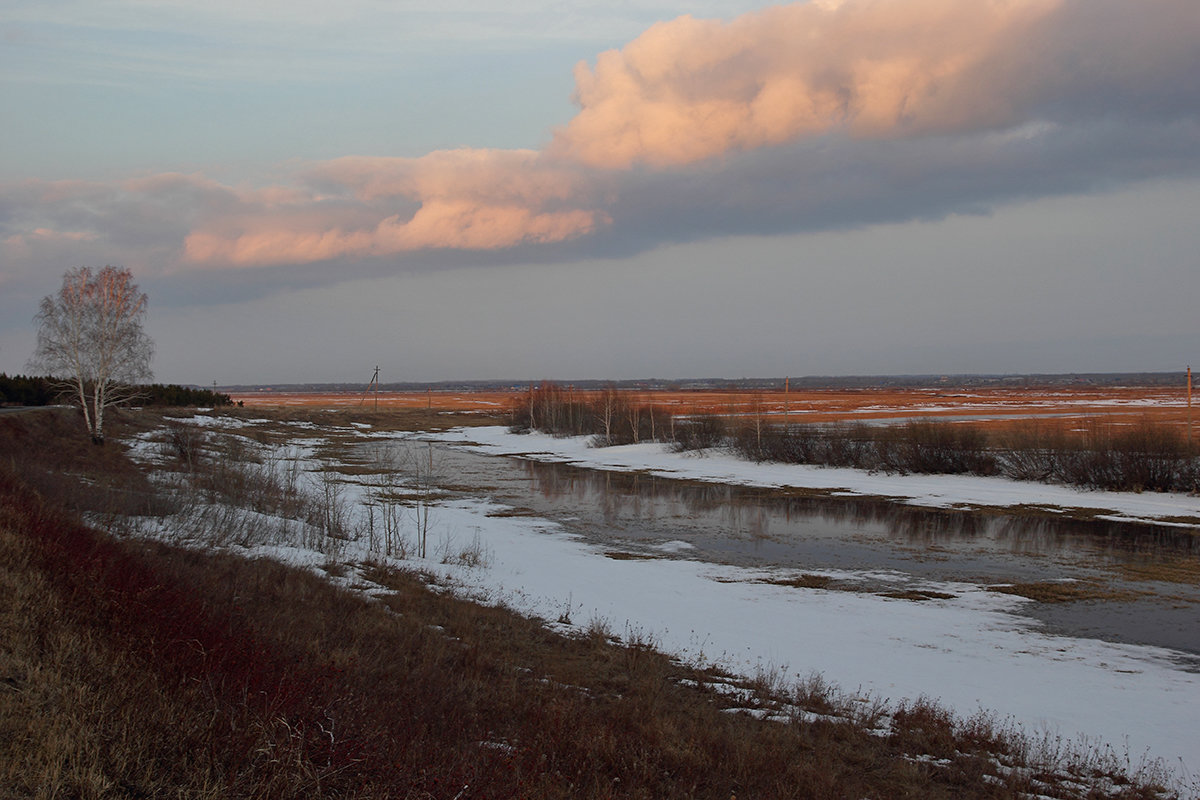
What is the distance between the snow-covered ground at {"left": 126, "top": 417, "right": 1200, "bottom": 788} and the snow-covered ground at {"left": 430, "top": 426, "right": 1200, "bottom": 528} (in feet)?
51.8

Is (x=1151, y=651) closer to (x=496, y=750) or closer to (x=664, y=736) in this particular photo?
(x=664, y=736)

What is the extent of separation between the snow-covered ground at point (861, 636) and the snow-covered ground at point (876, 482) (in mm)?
15787

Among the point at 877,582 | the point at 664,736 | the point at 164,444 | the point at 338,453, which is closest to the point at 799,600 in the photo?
the point at 877,582

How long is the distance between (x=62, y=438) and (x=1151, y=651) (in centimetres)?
3641

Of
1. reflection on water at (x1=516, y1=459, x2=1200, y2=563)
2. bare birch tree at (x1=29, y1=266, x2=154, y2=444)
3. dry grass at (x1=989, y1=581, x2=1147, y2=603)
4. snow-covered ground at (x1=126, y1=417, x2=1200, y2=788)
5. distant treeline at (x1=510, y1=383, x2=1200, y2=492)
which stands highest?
bare birch tree at (x1=29, y1=266, x2=154, y2=444)

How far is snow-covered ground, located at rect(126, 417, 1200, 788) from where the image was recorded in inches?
358

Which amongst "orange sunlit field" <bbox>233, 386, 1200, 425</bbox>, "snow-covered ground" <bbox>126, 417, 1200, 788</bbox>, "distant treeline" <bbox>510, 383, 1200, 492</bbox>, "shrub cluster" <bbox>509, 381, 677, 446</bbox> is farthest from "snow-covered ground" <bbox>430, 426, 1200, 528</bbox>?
"snow-covered ground" <bbox>126, 417, 1200, 788</bbox>

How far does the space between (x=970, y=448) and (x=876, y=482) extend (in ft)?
17.5

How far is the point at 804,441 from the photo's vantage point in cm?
4394

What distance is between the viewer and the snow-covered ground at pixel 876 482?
1129 inches

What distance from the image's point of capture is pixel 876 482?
37.0m

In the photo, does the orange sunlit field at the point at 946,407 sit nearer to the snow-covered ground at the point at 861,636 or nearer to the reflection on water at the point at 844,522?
the reflection on water at the point at 844,522

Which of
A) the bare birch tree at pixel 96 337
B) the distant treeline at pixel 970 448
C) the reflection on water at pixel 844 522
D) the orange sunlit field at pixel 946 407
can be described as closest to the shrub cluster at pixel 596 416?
the distant treeline at pixel 970 448

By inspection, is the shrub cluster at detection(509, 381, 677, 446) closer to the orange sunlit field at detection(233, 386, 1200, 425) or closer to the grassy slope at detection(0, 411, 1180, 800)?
the orange sunlit field at detection(233, 386, 1200, 425)
